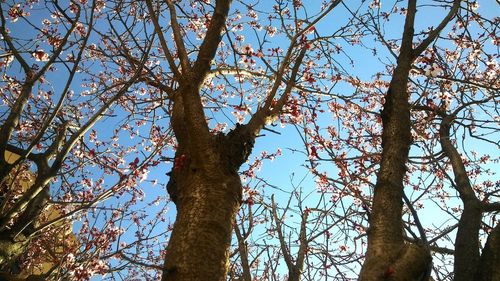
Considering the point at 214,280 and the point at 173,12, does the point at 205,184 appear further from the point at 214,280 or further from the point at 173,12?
the point at 173,12

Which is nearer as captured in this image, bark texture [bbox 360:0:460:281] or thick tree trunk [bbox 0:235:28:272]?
bark texture [bbox 360:0:460:281]

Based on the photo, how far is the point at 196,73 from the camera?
3266 millimetres

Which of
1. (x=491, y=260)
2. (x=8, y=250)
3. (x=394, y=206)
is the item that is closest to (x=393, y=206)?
(x=394, y=206)

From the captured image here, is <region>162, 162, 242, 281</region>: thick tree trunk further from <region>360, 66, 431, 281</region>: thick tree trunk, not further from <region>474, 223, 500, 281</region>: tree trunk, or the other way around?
<region>474, 223, 500, 281</region>: tree trunk

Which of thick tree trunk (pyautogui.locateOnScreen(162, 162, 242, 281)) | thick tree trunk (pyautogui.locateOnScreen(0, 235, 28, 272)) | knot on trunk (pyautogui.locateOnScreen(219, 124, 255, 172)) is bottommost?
thick tree trunk (pyautogui.locateOnScreen(0, 235, 28, 272))

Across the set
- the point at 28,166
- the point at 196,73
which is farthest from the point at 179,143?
the point at 28,166

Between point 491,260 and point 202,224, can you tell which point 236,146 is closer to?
point 202,224

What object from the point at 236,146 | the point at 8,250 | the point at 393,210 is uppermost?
the point at 236,146

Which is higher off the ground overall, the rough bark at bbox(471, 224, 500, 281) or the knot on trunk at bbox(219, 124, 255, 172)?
the knot on trunk at bbox(219, 124, 255, 172)

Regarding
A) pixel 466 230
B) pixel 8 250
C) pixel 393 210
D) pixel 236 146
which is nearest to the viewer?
pixel 393 210

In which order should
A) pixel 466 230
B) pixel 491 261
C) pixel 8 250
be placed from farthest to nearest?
pixel 8 250 < pixel 466 230 < pixel 491 261

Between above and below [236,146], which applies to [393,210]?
below

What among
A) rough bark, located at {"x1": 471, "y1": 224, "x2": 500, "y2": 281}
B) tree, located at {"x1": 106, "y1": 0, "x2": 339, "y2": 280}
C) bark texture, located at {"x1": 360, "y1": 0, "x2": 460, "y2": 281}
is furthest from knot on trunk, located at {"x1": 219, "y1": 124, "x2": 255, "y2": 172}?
rough bark, located at {"x1": 471, "y1": 224, "x2": 500, "y2": 281}

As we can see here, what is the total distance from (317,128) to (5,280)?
434 centimetres
